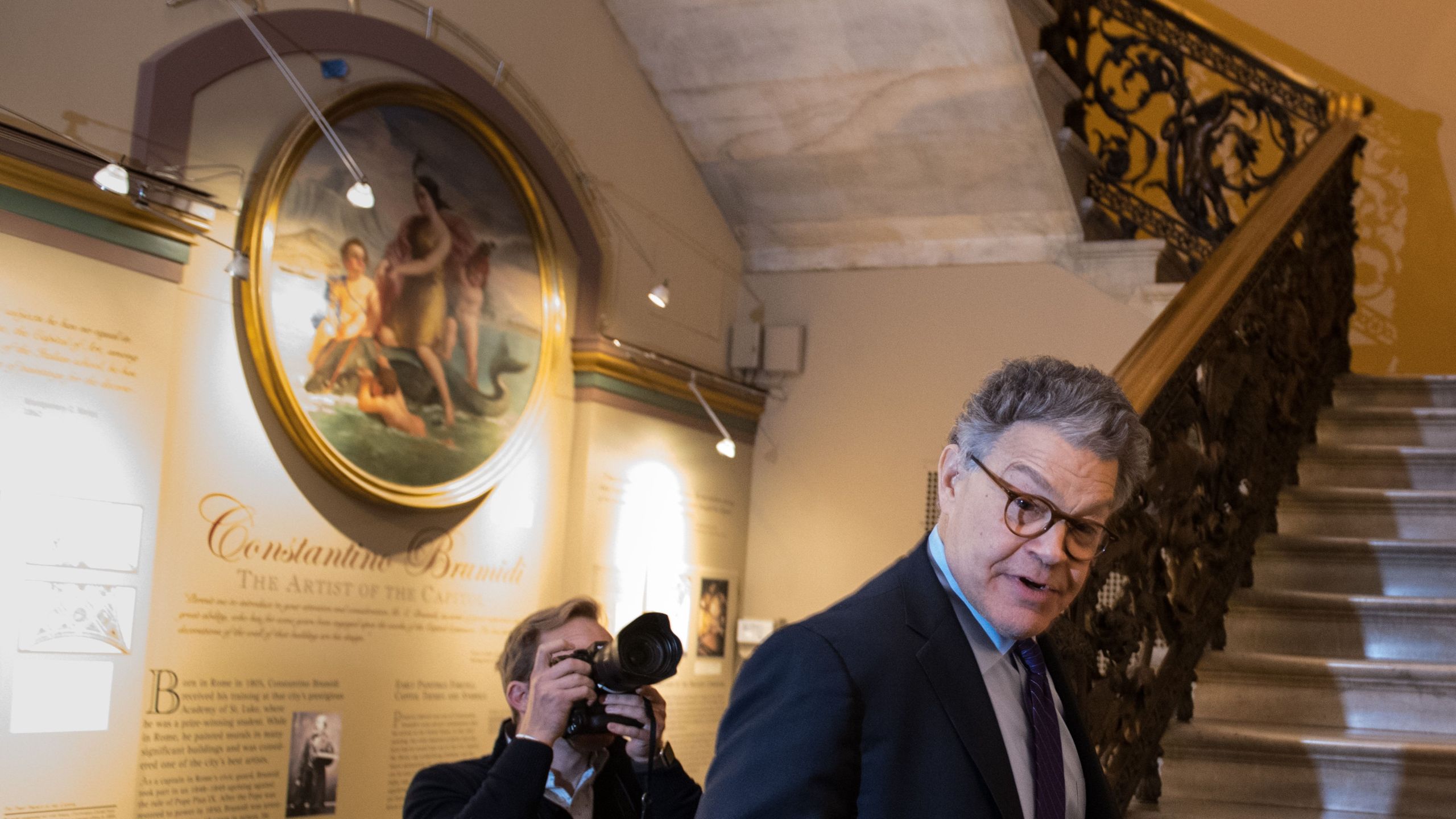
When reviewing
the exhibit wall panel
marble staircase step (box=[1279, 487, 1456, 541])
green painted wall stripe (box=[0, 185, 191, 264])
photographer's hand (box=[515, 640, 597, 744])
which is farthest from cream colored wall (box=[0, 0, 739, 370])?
marble staircase step (box=[1279, 487, 1456, 541])

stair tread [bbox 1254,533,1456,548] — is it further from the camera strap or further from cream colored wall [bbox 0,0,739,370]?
cream colored wall [bbox 0,0,739,370]

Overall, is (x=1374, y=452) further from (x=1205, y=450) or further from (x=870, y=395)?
(x=870, y=395)

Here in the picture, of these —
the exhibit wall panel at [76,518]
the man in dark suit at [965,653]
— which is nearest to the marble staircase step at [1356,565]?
the man in dark suit at [965,653]

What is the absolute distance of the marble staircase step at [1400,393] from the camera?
6125 mm

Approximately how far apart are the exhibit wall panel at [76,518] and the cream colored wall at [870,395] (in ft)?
15.4

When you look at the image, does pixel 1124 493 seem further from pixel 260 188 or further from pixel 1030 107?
pixel 1030 107

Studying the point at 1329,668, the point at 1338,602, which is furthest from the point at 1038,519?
the point at 1338,602

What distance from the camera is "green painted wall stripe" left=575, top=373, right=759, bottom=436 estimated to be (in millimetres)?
7852

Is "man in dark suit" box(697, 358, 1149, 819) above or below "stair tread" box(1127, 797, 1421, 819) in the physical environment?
above

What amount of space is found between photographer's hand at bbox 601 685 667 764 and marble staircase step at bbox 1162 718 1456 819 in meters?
1.47

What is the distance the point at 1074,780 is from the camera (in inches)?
80.8

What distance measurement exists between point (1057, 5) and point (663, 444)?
12.1ft

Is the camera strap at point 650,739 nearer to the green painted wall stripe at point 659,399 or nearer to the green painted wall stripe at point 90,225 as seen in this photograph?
the green painted wall stripe at point 90,225

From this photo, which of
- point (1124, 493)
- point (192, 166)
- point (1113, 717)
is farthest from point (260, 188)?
point (1124, 493)
